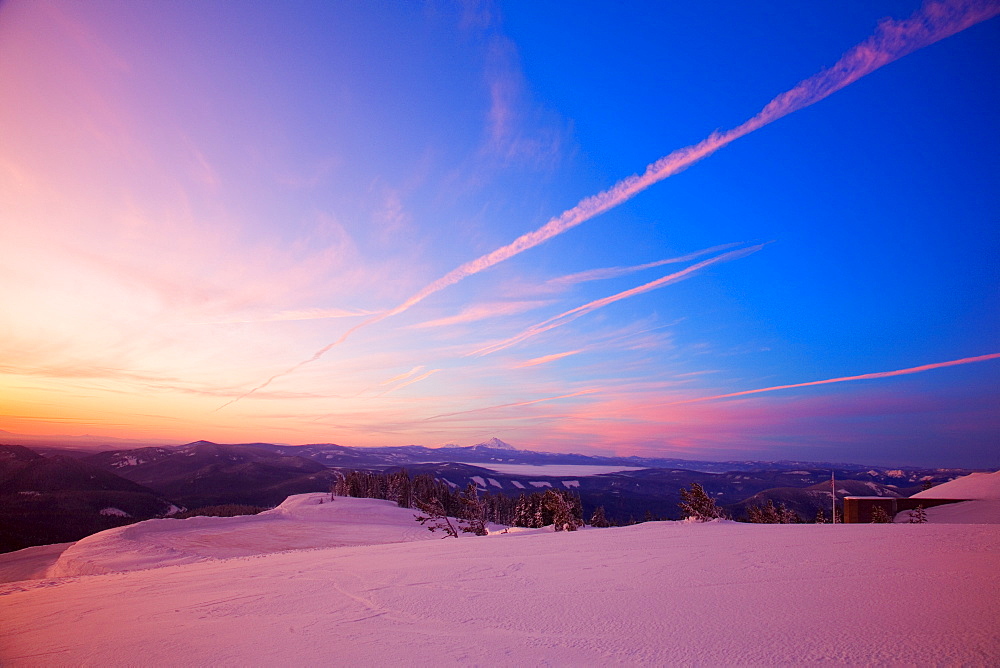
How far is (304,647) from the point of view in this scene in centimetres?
425

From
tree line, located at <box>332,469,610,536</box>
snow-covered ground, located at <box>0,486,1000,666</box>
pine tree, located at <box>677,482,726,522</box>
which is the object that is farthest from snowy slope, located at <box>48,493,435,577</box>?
snow-covered ground, located at <box>0,486,1000,666</box>

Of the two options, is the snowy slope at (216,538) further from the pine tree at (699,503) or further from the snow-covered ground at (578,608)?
the snow-covered ground at (578,608)

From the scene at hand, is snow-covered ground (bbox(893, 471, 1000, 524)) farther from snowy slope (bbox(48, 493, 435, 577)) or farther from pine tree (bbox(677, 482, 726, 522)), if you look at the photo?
snowy slope (bbox(48, 493, 435, 577))

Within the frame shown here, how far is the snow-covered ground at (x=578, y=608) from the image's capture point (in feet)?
12.0

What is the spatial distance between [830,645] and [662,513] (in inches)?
7625

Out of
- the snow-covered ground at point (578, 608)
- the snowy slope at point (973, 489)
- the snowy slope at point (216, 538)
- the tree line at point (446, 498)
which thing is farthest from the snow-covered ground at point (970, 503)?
the tree line at point (446, 498)

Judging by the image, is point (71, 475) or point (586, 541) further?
point (71, 475)

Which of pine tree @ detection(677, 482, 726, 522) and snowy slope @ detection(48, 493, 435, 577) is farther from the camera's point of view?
pine tree @ detection(677, 482, 726, 522)

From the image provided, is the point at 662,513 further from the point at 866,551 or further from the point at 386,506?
the point at 866,551

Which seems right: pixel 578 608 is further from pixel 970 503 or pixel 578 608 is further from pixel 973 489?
pixel 973 489

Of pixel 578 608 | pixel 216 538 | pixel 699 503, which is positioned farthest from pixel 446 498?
pixel 578 608

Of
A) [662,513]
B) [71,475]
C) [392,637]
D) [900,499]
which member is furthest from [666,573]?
[71,475]

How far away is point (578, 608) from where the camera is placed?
495cm

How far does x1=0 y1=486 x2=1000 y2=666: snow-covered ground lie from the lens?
12.0 feet
